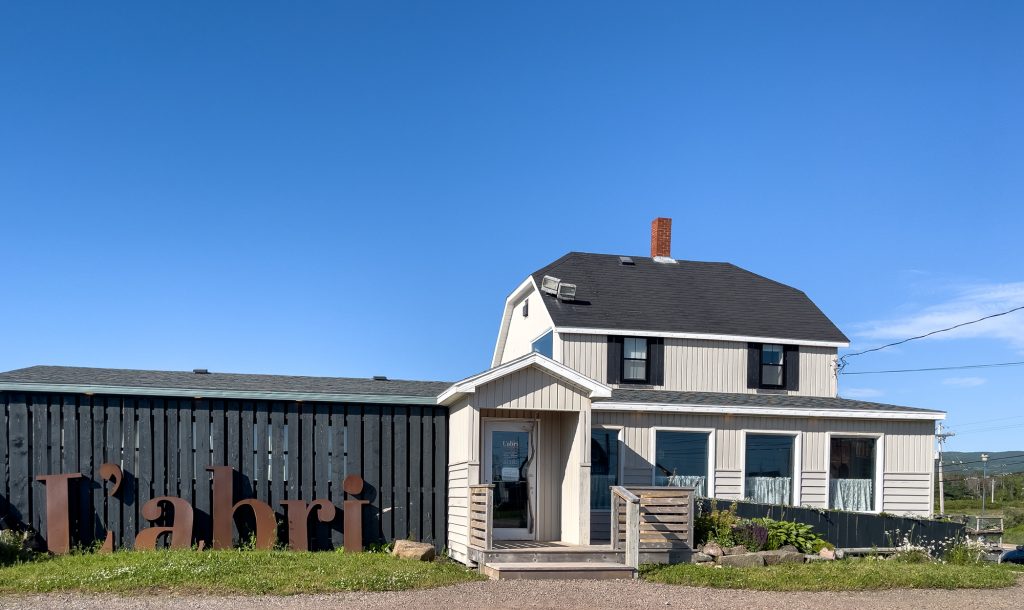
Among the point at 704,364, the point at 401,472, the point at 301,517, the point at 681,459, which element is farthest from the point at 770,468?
the point at 301,517

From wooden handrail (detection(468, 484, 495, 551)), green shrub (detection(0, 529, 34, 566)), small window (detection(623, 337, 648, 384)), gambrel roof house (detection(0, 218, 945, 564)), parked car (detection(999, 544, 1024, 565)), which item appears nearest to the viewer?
green shrub (detection(0, 529, 34, 566))

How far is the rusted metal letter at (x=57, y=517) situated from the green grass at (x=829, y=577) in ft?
29.2

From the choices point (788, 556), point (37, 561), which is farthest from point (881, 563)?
point (37, 561)

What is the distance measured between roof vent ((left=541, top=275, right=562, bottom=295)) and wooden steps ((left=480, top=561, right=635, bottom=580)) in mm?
10541

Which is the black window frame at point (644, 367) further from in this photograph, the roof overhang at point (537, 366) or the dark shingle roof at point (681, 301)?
the roof overhang at point (537, 366)

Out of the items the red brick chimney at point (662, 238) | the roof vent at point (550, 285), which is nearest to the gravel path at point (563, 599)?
the roof vent at point (550, 285)

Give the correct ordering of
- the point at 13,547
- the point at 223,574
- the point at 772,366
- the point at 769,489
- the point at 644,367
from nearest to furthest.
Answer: the point at 223,574
the point at 13,547
the point at 769,489
the point at 644,367
the point at 772,366

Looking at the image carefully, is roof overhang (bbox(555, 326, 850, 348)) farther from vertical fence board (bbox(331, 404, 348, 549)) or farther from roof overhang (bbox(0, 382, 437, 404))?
vertical fence board (bbox(331, 404, 348, 549))

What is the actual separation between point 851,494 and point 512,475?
310 inches

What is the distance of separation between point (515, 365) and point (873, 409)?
30.0ft

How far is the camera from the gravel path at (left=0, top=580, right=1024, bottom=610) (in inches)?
456

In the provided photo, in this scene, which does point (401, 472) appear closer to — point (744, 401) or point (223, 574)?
point (223, 574)

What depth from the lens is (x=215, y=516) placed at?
52.0 feet

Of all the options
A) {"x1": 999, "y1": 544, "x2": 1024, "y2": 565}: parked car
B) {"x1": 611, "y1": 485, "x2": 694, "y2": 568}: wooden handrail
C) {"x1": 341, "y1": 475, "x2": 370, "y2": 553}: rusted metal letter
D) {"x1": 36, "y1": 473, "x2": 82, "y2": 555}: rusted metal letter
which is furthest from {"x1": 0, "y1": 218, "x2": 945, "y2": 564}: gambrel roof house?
{"x1": 999, "y1": 544, "x2": 1024, "y2": 565}: parked car
